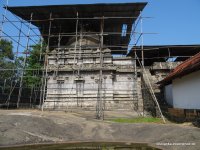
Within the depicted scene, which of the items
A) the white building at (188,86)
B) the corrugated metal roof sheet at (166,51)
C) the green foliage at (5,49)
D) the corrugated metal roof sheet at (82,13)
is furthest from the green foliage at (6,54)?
the white building at (188,86)

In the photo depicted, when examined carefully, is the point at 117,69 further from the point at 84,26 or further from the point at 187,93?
the point at 187,93

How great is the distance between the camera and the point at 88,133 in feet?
37.0

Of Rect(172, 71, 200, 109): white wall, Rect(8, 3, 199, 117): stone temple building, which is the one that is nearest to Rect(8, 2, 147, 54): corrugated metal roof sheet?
Rect(8, 3, 199, 117): stone temple building

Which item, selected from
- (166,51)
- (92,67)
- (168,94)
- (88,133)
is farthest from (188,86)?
(166,51)

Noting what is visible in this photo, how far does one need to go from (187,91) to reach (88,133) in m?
7.66

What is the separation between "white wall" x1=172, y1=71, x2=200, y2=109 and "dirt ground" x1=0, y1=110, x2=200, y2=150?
3.27m

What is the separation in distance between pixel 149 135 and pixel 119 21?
644 inches

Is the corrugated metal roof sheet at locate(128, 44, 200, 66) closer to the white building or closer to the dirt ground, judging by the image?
the white building

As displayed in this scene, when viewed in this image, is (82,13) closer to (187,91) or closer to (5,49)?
(187,91)

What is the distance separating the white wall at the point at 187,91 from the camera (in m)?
13.5

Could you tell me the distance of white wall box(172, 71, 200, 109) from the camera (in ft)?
44.3

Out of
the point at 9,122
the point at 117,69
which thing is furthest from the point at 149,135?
the point at 117,69

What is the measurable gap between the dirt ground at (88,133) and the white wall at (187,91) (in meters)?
3.27

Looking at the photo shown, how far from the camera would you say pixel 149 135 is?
10.4 meters
